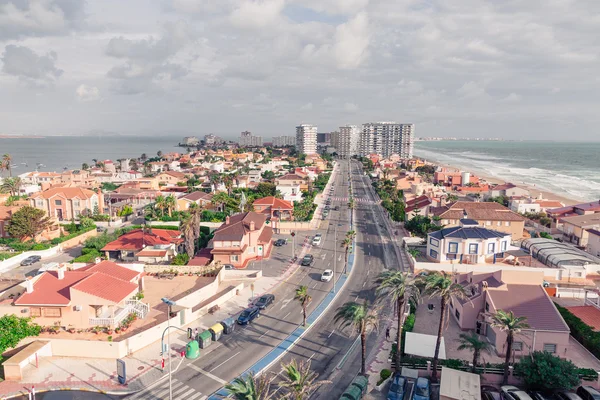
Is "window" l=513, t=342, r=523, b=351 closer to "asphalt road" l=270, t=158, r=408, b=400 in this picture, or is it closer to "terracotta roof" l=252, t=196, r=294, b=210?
"asphalt road" l=270, t=158, r=408, b=400

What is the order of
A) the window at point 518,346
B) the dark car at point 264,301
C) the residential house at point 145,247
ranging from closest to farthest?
the window at point 518,346 < the dark car at point 264,301 < the residential house at point 145,247

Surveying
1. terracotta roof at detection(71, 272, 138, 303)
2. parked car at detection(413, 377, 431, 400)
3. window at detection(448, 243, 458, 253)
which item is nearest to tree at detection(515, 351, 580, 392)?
parked car at detection(413, 377, 431, 400)

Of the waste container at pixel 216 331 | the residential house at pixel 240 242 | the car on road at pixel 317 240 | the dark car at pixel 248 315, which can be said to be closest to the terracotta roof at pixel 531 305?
the dark car at pixel 248 315

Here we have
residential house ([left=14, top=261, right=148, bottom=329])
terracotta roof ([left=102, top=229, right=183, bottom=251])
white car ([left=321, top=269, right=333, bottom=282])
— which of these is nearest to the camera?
residential house ([left=14, top=261, right=148, bottom=329])

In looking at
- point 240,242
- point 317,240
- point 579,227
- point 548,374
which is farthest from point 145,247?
point 579,227

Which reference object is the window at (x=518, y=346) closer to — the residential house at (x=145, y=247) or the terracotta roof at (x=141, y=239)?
the residential house at (x=145, y=247)

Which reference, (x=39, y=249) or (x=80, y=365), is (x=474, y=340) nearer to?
(x=80, y=365)
